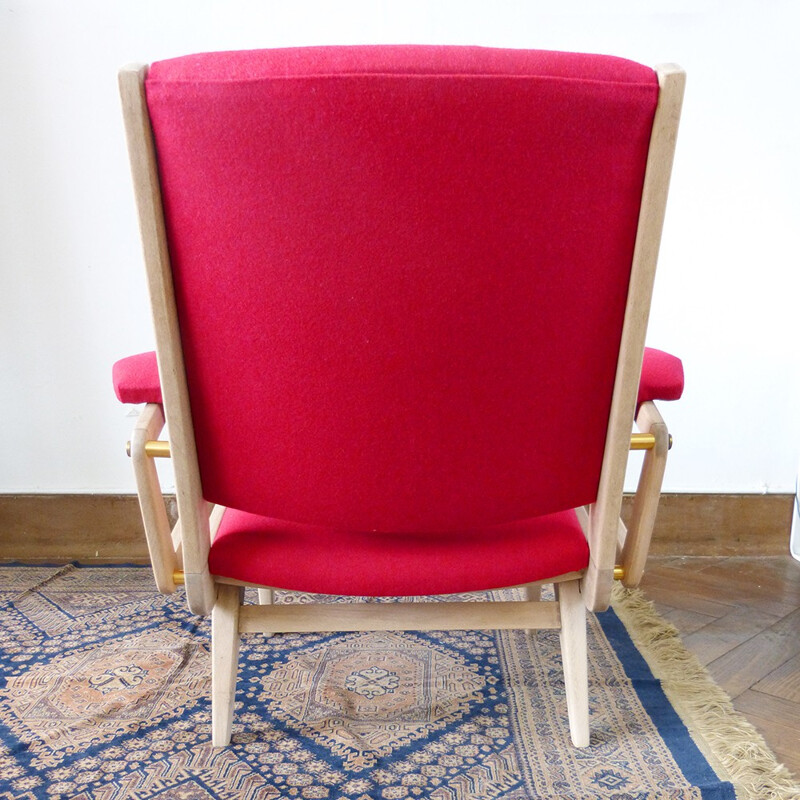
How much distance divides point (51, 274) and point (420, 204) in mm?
1600

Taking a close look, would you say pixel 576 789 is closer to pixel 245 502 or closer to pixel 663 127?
pixel 245 502

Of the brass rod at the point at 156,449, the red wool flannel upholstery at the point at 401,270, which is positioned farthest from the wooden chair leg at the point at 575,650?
the brass rod at the point at 156,449

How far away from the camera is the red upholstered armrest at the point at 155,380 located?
1.24m

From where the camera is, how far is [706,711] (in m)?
1.61

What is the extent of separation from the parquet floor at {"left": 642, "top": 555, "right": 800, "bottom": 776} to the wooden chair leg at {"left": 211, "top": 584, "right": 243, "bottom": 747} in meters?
0.99

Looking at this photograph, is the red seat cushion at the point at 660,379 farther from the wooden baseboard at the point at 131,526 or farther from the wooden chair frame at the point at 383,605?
the wooden baseboard at the point at 131,526

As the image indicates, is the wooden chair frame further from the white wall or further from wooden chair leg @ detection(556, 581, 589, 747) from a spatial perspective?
the white wall

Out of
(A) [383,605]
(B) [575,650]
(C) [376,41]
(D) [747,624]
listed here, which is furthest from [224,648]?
(C) [376,41]

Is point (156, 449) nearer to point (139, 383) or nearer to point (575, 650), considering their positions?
point (139, 383)

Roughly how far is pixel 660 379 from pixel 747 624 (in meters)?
1.06

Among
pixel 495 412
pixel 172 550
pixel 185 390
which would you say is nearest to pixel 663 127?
pixel 495 412

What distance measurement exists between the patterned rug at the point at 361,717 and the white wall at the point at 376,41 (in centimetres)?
60

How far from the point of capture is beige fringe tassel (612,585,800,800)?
138cm

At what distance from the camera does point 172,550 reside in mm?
1295
